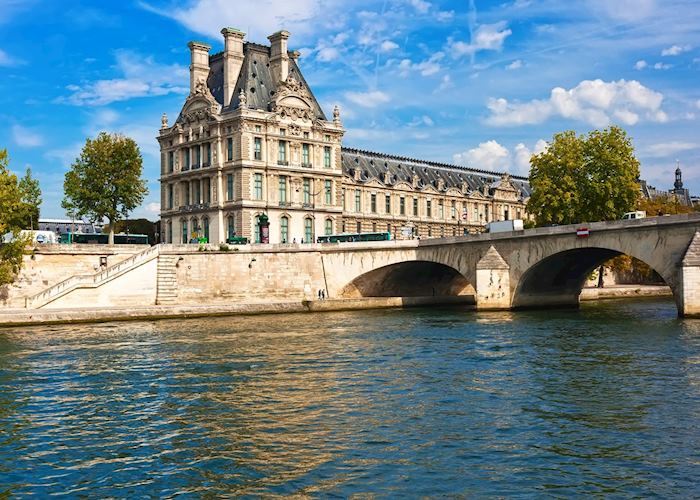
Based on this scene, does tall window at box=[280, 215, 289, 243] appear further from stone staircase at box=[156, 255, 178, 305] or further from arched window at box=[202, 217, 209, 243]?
stone staircase at box=[156, 255, 178, 305]

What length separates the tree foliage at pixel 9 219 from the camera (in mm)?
54156

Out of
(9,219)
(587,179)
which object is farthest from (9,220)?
(587,179)

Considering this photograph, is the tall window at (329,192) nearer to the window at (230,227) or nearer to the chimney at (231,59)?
the window at (230,227)

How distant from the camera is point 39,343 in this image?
37656 millimetres

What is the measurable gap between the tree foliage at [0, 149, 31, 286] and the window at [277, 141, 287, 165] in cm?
2985

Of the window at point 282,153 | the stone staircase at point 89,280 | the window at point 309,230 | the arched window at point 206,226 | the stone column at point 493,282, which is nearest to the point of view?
the stone staircase at point 89,280

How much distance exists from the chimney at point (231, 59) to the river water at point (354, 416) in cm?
4907

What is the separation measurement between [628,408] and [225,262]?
155ft

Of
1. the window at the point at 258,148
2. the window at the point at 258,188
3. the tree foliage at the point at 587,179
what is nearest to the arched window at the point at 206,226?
the window at the point at 258,188

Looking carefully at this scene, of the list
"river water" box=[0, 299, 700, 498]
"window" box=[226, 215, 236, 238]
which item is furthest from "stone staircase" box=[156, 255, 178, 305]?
"river water" box=[0, 299, 700, 498]

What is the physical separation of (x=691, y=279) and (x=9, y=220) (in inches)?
1790

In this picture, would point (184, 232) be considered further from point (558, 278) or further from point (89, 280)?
point (558, 278)

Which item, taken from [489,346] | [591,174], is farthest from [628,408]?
[591,174]

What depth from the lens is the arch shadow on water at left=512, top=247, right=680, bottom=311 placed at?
56.2 meters
